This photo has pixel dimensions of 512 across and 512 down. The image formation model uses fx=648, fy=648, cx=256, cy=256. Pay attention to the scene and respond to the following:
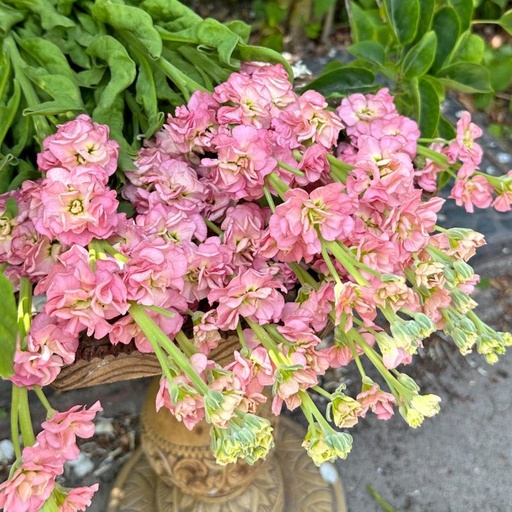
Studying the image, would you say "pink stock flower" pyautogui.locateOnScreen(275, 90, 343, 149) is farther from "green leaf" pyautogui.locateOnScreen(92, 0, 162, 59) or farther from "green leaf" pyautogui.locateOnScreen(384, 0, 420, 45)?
"green leaf" pyautogui.locateOnScreen(384, 0, 420, 45)

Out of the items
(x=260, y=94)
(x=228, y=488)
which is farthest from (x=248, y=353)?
(x=228, y=488)

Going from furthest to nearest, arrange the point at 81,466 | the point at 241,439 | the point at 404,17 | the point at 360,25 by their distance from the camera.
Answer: the point at 81,466 < the point at 360,25 < the point at 404,17 < the point at 241,439

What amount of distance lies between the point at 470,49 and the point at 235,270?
46cm

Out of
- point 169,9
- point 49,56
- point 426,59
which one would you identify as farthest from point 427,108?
point 49,56

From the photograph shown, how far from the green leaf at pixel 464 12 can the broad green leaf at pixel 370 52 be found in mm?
106

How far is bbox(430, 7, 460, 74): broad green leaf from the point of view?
2.44 feet

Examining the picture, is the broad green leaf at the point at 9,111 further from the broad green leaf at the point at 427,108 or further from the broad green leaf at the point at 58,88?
the broad green leaf at the point at 427,108

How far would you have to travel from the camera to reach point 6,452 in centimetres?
114

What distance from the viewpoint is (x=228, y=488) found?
3.06ft

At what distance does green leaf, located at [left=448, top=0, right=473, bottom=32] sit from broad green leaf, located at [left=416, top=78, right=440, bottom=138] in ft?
0.47

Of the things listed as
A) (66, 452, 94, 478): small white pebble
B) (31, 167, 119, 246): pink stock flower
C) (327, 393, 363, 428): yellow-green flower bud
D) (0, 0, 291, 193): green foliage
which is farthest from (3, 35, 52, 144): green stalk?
(66, 452, 94, 478): small white pebble

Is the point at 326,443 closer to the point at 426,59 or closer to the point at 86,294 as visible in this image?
the point at 86,294

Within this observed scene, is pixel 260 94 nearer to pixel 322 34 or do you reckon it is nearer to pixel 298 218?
pixel 298 218

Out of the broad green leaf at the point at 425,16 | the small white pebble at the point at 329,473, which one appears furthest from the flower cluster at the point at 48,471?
the small white pebble at the point at 329,473
